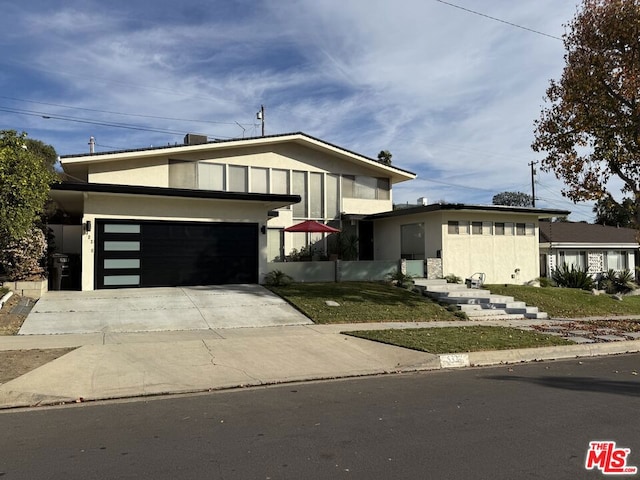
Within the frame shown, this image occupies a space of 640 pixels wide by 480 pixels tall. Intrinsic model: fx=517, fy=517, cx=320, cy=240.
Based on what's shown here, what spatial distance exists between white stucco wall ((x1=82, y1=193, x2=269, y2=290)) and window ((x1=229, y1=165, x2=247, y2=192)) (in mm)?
2945

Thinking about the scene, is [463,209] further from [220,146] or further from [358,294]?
[220,146]

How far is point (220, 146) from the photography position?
67.4ft

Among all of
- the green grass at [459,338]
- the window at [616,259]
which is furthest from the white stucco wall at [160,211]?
the window at [616,259]

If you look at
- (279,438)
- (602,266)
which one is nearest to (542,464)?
(279,438)

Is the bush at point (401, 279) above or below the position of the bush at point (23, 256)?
below

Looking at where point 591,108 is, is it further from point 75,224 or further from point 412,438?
point 75,224

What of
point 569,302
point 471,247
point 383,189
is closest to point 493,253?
point 471,247

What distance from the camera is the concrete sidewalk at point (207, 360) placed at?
23.3 feet

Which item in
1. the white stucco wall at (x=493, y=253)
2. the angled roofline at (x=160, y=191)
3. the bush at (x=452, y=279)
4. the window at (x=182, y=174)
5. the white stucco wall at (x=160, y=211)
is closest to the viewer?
the angled roofline at (x=160, y=191)

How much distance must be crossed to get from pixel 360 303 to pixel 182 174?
9414 mm

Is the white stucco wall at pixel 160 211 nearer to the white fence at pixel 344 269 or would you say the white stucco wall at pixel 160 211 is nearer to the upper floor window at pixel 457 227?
the white fence at pixel 344 269

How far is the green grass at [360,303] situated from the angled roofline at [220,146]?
22.2 feet

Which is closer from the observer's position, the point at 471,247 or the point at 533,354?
the point at 533,354

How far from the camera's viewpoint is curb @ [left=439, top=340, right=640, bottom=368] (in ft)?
30.5
